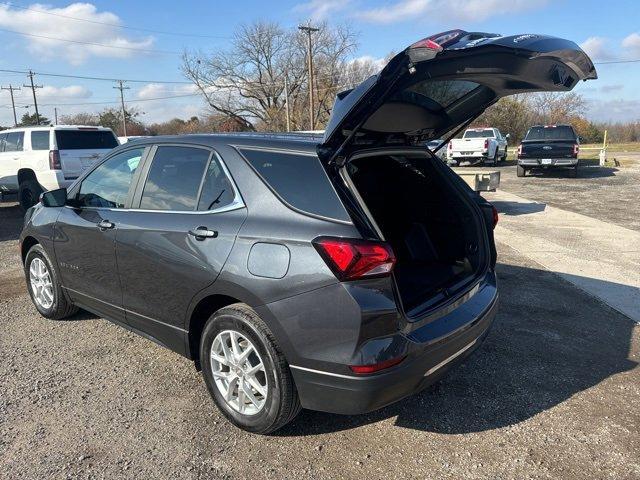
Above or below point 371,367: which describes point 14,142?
above

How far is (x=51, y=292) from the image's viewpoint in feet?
15.4

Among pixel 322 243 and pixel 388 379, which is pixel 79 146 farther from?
pixel 388 379

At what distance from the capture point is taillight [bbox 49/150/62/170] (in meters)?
10.7

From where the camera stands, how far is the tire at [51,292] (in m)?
4.54

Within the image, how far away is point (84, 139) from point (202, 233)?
971 cm

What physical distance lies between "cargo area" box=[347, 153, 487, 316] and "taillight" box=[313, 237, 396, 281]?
0.96 metres

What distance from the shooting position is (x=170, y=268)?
3188 millimetres

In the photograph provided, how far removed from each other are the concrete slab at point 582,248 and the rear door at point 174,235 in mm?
4045

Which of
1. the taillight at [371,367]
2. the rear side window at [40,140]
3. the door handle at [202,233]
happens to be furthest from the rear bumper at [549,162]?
the taillight at [371,367]

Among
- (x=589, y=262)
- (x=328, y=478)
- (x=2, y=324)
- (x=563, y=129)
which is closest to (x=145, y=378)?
(x=328, y=478)

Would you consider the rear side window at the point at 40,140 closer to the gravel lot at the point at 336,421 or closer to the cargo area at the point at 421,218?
the gravel lot at the point at 336,421

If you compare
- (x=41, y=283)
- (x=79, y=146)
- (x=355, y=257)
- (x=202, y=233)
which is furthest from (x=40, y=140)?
(x=355, y=257)

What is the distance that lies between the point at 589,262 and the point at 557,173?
15.5 meters

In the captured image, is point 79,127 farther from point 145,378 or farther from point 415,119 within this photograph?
point 415,119
